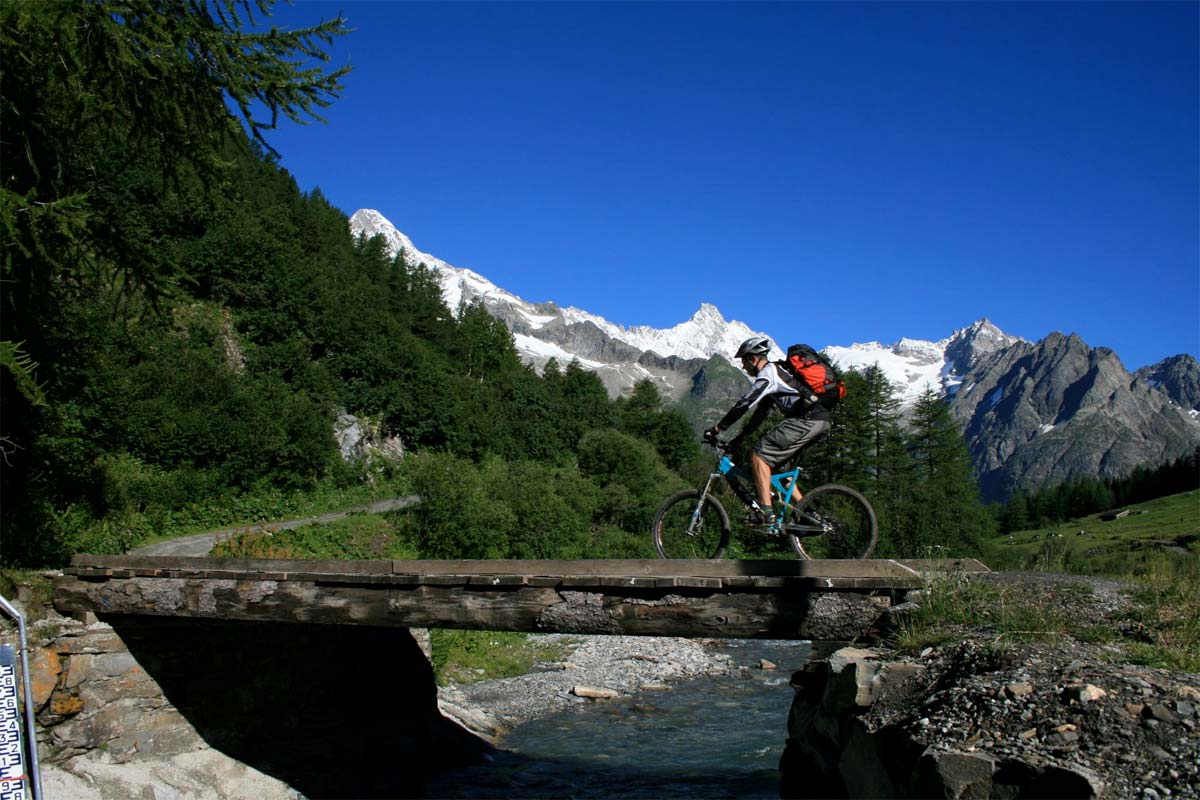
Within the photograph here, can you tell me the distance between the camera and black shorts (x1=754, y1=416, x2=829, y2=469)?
30.6 ft

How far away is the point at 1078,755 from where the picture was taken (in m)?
4.62

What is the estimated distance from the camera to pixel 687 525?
33.1 ft

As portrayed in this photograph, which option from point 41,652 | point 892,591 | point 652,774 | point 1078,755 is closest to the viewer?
point 1078,755

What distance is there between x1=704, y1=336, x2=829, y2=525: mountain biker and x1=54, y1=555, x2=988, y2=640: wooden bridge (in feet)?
6.68

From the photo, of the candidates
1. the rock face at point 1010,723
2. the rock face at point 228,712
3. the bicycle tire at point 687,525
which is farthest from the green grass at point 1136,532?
the rock face at point 1010,723

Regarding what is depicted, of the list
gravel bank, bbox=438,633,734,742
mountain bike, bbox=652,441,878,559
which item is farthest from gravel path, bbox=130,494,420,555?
mountain bike, bbox=652,441,878,559

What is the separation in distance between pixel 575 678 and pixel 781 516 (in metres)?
16.1

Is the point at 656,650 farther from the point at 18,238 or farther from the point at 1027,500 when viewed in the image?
the point at 1027,500

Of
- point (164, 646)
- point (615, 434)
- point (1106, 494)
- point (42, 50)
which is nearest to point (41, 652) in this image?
point (164, 646)

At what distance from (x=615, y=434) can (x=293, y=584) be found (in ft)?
156

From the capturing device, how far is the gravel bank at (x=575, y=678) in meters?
18.6

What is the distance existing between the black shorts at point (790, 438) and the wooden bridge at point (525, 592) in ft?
6.94

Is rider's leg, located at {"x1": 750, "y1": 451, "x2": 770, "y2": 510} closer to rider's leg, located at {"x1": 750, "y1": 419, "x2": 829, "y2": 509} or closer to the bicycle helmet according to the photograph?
rider's leg, located at {"x1": 750, "y1": 419, "x2": 829, "y2": 509}

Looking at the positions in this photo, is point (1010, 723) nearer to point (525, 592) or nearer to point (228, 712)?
point (525, 592)
